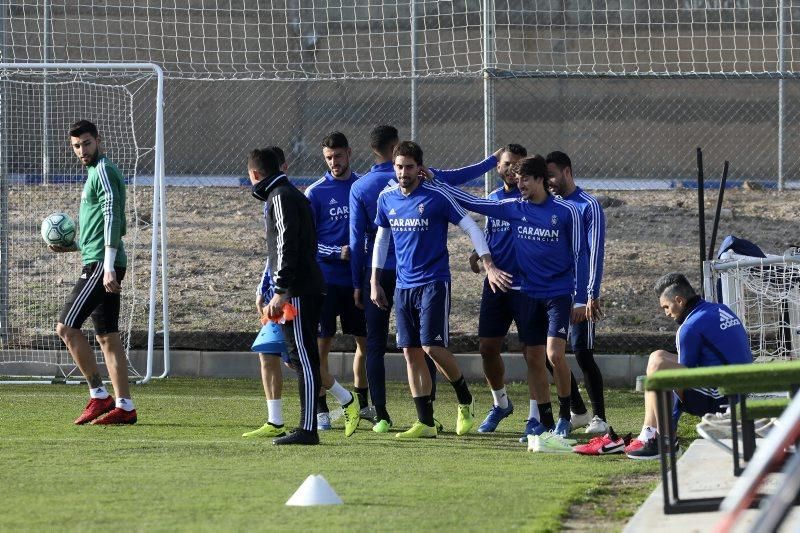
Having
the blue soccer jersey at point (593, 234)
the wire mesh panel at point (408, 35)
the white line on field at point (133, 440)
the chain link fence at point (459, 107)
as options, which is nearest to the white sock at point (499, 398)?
the blue soccer jersey at point (593, 234)

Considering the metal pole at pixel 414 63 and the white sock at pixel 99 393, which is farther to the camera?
the metal pole at pixel 414 63

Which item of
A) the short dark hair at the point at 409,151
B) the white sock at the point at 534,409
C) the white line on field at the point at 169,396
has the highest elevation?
the short dark hair at the point at 409,151

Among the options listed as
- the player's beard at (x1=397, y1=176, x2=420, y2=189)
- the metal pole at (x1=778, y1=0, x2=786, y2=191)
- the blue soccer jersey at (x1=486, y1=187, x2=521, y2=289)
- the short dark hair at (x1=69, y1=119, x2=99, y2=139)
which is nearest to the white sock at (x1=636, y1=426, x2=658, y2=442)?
the blue soccer jersey at (x1=486, y1=187, x2=521, y2=289)

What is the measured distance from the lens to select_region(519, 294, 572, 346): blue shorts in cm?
926

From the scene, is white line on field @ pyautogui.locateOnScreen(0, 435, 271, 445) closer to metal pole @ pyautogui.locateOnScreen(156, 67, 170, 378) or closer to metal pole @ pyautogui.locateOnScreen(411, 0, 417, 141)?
metal pole @ pyautogui.locateOnScreen(156, 67, 170, 378)

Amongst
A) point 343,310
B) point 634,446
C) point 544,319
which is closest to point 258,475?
point 634,446

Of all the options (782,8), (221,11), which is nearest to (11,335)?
(221,11)

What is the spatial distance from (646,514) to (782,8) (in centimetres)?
1018

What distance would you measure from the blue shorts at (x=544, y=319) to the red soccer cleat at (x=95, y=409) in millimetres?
3118

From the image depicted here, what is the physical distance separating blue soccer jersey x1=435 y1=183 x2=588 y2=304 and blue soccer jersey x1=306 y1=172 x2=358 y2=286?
1165 millimetres

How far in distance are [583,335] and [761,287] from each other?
2.20 metres

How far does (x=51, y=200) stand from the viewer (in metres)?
14.9

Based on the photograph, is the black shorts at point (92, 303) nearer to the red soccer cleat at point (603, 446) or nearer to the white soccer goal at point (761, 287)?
the red soccer cleat at point (603, 446)

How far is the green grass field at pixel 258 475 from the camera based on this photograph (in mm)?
5961
